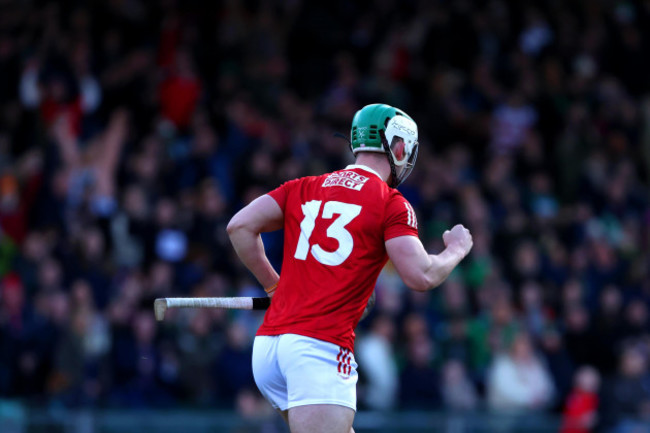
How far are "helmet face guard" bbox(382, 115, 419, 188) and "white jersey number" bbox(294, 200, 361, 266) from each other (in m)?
0.47

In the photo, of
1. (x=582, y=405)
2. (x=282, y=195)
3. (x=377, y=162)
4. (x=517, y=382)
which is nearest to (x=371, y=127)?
(x=377, y=162)

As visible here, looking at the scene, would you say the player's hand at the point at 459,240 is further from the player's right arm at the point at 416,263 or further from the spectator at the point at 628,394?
the spectator at the point at 628,394

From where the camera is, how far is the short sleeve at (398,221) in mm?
5863

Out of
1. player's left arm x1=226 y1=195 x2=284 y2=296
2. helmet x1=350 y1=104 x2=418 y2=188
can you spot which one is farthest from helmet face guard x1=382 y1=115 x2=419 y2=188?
player's left arm x1=226 y1=195 x2=284 y2=296

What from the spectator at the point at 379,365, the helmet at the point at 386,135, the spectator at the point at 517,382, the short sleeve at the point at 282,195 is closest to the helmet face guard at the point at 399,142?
the helmet at the point at 386,135

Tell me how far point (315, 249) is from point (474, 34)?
1358cm

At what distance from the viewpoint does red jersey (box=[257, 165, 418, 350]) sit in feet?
19.5

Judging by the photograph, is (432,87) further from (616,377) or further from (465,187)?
(616,377)

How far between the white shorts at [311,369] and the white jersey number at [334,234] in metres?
0.44

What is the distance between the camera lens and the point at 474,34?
18969mm

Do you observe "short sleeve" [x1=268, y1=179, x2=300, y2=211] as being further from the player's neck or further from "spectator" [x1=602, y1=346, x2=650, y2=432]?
"spectator" [x1=602, y1=346, x2=650, y2=432]

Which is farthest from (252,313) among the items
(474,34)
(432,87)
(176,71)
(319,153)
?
(474,34)

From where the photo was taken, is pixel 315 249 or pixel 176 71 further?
pixel 176 71

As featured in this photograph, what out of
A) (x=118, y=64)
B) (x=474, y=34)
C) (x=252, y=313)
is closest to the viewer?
(x=252, y=313)
